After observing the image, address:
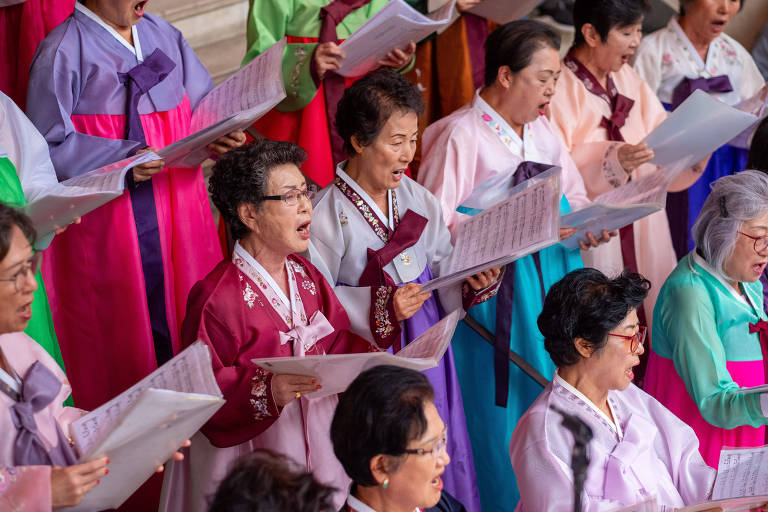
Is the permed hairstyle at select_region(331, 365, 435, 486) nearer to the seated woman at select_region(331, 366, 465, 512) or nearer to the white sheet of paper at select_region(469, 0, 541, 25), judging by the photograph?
the seated woman at select_region(331, 366, 465, 512)

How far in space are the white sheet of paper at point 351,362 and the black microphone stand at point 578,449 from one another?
38 cm

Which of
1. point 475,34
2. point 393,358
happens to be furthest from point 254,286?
point 475,34

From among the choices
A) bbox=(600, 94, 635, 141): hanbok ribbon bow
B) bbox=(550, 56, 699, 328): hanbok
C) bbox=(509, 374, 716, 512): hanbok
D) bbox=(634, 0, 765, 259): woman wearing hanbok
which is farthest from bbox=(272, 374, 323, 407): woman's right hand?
bbox=(634, 0, 765, 259): woman wearing hanbok

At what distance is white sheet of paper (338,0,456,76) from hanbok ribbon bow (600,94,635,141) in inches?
34.9

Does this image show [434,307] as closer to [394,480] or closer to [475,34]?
[394,480]

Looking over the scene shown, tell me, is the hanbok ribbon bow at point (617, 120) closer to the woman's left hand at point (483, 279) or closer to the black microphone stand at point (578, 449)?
the woman's left hand at point (483, 279)

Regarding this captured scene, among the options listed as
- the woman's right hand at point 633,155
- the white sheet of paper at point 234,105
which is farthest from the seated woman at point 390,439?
the woman's right hand at point 633,155

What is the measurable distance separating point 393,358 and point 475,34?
234 centimetres

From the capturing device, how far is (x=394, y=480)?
1906mm

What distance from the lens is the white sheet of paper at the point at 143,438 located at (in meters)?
1.77

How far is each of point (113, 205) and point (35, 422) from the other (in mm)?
1025

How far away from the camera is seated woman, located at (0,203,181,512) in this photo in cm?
184

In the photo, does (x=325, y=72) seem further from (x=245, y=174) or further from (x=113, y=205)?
(x=245, y=174)

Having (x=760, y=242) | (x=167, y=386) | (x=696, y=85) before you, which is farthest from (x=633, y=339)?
(x=696, y=85)
